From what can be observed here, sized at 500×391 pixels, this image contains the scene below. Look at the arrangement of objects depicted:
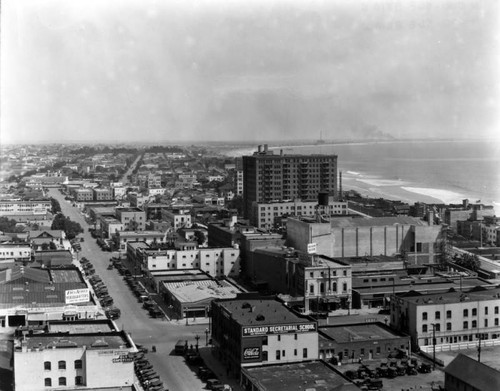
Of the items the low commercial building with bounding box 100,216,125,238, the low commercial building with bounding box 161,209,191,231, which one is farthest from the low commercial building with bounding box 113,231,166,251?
the low commercial building with bounding box 161,209,191,231

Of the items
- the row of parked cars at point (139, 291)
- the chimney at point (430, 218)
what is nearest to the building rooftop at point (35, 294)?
the row of parked cars at point (139, 291)

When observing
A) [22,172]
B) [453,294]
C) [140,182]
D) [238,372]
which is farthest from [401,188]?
[238,372]

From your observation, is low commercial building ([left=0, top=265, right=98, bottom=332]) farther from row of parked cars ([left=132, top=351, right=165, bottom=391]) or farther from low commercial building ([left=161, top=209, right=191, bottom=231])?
low commercial building ([left=161, top=209, right=191, bottom=231])

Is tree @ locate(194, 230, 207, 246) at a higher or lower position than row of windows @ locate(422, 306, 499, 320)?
lower

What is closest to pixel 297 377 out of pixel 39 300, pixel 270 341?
pixel 270 341

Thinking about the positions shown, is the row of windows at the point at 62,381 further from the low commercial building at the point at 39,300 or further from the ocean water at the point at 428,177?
the ocean water at the point at 428,177

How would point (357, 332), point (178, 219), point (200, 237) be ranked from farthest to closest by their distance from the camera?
point (178, 219) → point (200, 237) → point (357, 332)

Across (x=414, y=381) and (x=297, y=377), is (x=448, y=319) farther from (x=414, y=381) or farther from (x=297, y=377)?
(x=297, y=377)
